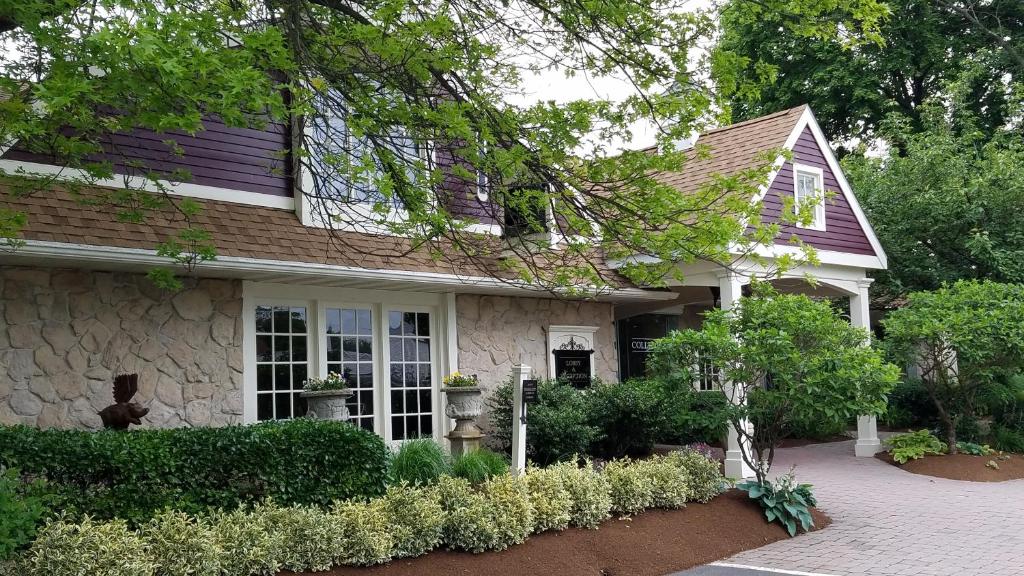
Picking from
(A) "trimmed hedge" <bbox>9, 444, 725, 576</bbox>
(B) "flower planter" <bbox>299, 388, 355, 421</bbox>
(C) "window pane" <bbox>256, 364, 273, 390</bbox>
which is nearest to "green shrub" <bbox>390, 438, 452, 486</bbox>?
(A) "trimmed hedge" <bbox>9, 444, 725, 576</bbox>

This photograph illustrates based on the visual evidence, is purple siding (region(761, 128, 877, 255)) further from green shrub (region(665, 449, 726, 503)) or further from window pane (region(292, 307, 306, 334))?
window pane (region(292, 307, 306, 334))

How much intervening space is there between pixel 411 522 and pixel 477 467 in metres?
2.05

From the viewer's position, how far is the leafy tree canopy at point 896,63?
24266 millimetres

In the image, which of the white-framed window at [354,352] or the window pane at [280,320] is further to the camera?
the window pane at [280,320]

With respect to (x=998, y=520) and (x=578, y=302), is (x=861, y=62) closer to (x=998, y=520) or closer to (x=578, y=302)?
(x=578, y=302)

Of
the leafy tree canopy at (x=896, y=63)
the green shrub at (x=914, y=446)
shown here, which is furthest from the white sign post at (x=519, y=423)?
the leafy tree canopy at (x=896, y=63)

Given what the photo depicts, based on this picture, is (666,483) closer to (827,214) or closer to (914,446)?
(914,446)

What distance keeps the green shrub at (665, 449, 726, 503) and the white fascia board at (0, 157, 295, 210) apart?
5.65 metres

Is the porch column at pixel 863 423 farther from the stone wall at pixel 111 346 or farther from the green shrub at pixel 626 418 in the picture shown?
the stone wall at pixel 111 346

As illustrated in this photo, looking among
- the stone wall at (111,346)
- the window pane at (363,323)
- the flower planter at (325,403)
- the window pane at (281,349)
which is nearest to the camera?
the stone wall at (111,346)

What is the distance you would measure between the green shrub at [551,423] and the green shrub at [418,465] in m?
2.12

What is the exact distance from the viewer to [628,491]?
895 centimetres

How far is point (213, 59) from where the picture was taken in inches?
197

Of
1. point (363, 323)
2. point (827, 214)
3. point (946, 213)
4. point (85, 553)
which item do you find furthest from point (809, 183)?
point (85, 553)
